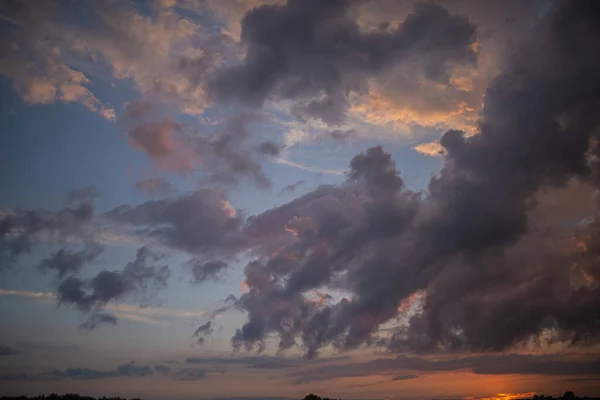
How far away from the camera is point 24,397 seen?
425 ft

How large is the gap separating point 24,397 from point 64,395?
12.8m

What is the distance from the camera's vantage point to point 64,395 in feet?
436

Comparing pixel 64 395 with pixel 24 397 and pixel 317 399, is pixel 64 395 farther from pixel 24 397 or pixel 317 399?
pixel 317 399

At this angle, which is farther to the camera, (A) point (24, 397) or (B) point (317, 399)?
(B) point (317, 399)

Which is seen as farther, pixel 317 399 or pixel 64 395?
pixel 317 399

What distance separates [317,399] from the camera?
142 metres

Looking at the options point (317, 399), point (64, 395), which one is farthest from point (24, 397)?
point (317, 399)

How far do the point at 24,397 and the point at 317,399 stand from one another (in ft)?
351

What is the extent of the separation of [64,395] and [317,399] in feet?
309
